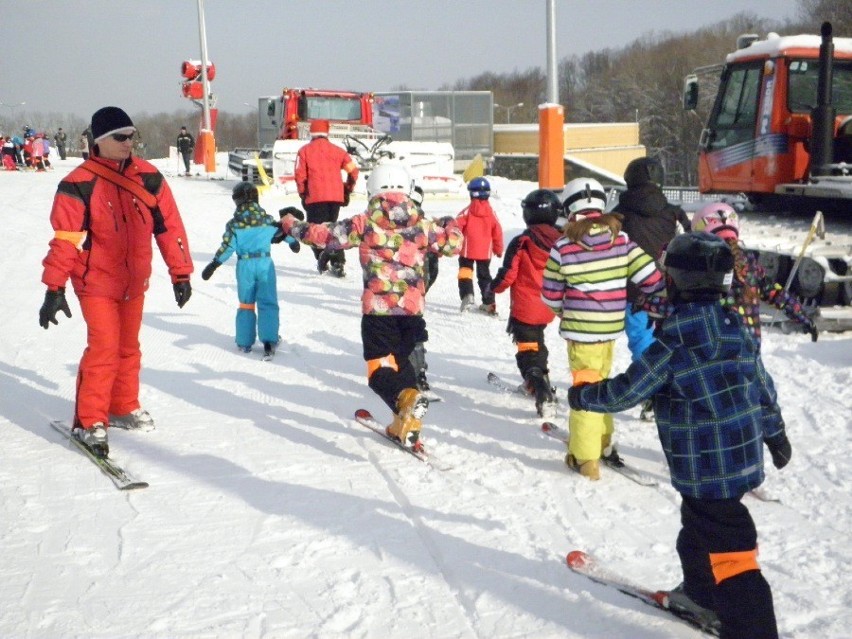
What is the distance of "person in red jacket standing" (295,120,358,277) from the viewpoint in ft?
38.3

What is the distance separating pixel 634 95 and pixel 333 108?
2289 inches

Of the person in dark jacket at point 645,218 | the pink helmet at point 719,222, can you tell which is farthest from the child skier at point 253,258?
the pink helmet at point 719,222

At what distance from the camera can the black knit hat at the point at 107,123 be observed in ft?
17.2

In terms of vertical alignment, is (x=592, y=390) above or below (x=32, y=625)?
above

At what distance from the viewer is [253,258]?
792 cm

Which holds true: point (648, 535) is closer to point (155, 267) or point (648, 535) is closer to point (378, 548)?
point (378, 548)

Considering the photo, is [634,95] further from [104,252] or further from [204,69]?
[104,252]

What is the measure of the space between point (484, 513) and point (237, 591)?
1320mm

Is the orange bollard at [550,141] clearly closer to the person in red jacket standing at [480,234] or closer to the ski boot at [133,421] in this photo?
the person in red jacket standing at [480,234]

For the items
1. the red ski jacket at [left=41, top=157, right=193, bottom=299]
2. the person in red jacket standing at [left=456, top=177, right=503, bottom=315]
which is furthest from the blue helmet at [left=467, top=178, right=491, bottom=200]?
the red ski jacket at [left=41, top=157, right=193, bottom=299]

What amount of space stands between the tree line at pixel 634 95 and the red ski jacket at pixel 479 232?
4291cm

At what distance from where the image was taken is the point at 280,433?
588 centimetres

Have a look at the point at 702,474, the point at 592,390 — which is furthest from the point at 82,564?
the point at 702,474

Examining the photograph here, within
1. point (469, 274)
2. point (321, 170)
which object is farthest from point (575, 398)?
point (321, 170)
